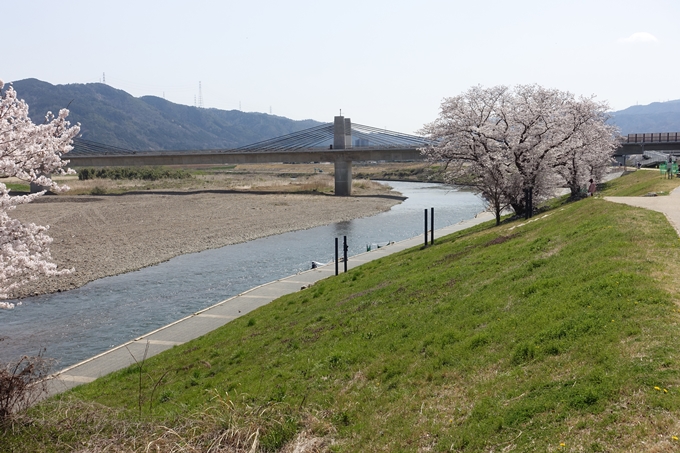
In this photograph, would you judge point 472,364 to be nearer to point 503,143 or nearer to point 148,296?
point 148,296

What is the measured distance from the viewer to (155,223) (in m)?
53.9

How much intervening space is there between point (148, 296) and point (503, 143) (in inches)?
795

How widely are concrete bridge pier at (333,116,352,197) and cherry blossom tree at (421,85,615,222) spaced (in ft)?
183

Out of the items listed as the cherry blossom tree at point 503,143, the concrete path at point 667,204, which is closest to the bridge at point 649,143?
the cherry blossom tree at point 503,143

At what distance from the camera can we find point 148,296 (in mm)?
27359

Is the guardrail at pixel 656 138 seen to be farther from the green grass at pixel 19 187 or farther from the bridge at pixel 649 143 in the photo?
the green grass at pixel 19 187

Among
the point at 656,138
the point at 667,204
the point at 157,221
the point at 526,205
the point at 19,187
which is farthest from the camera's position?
the point at 19,187

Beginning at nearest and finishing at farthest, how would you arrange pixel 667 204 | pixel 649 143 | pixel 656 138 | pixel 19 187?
pixel 667 204 → pixel 649 143 → pixel 656 138 → pixel 19 187

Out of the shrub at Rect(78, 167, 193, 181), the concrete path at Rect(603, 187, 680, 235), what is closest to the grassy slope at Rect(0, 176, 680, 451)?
the concrete path at Rect(603, 187, 680, 235)

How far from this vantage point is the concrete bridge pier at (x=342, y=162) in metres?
88.9

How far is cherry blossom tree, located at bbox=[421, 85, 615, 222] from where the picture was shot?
1185 inches

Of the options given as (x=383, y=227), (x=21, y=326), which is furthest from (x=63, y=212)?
(x=21, y=326)

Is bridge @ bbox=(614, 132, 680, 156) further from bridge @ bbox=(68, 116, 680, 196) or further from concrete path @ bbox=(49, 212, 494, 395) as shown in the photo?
concrete path @ bbox=(49, 212, 494, 395)

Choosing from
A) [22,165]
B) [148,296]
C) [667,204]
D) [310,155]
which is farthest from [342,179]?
[22,165]
